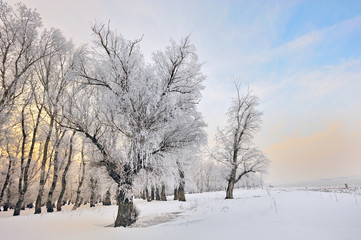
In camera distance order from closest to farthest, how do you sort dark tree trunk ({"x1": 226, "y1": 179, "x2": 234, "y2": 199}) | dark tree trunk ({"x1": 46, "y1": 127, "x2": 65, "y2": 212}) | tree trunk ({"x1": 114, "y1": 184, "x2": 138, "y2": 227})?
tree trunk ({"x1": 114, "y1": 184, "x2": 138, "y2": 227}), dark tree trunk ({"x1": 46, "y1": 127, "x2": 65, "y2": 212}), dark tree trunk ({"x1": 226, "y1": 179, "x2": 234, "y2": 199})

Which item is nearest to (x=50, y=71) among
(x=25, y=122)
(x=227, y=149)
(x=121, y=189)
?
(x=25, y=122)

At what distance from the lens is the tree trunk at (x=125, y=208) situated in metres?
8.10

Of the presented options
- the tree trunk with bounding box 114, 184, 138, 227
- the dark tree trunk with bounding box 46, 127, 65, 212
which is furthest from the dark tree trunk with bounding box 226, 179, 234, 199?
the dark tree trunk with bounding box 46, 127, 65, 212

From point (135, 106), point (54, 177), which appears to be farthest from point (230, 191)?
point (54, 177)

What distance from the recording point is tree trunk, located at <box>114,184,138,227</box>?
26.6 ft

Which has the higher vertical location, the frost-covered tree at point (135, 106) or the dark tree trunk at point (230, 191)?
the frost-covered tree at point (135, 106)

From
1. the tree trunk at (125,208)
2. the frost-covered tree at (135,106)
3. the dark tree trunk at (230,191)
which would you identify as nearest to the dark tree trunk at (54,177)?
the frost-covered tree at (135,106)

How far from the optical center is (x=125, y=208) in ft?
27.3

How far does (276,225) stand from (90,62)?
33.5ft

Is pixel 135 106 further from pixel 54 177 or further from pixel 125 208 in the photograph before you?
pixel 54 177

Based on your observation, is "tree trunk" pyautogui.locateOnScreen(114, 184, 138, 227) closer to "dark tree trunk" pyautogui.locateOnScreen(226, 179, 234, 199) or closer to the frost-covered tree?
the frost-covered tree

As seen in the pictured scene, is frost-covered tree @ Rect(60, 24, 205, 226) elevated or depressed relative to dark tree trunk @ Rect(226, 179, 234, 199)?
elevated

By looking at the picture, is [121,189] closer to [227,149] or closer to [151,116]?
[151,116]

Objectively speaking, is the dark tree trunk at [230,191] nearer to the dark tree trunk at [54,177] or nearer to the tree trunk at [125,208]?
the tree trunk at [125,208]
